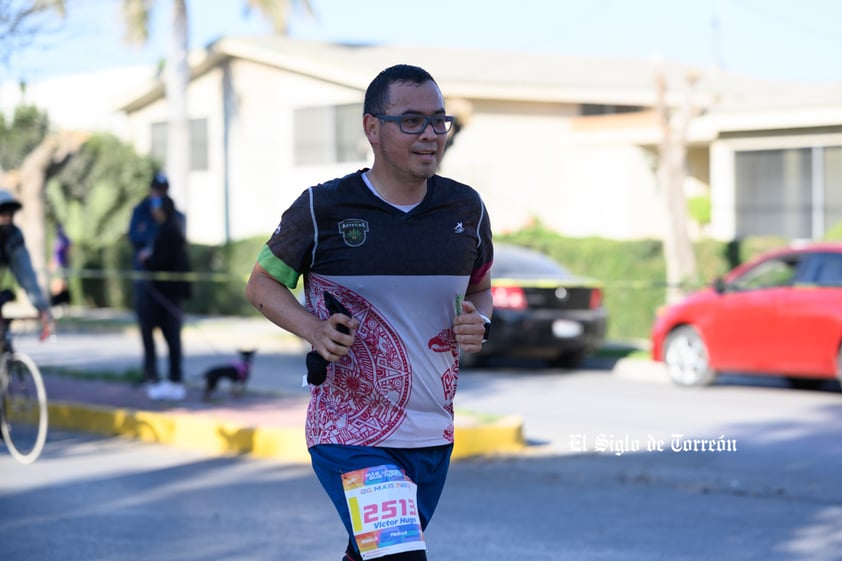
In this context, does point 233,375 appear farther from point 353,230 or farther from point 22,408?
point 353,230

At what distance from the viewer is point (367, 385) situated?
389 cm

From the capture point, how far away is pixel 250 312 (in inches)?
1049

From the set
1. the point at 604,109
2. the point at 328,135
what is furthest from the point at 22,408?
the point at 604,109

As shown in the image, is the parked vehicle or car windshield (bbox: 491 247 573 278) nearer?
the parked vehicle

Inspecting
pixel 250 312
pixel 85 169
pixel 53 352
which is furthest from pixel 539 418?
pixel 85 169

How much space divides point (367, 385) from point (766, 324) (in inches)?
415

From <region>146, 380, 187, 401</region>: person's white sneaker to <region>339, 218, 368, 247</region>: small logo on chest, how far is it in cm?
822

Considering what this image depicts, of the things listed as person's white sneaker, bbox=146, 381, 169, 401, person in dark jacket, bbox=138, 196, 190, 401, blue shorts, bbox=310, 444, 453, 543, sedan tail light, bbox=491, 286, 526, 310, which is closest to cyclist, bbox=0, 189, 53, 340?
person's white sneaker, bbox=146, 381, 169, 401

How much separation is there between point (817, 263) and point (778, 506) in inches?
248

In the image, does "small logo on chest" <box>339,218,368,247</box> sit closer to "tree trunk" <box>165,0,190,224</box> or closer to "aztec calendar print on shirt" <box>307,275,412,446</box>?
"aztec calendar print on shirt" <box>307,275,412,446</box>

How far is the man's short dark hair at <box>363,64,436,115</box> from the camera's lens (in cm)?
394

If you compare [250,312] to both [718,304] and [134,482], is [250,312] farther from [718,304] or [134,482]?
[134,482]

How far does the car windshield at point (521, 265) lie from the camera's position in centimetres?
1609

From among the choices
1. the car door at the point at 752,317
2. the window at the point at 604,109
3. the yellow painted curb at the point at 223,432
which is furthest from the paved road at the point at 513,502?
the window at the point at 604,109
